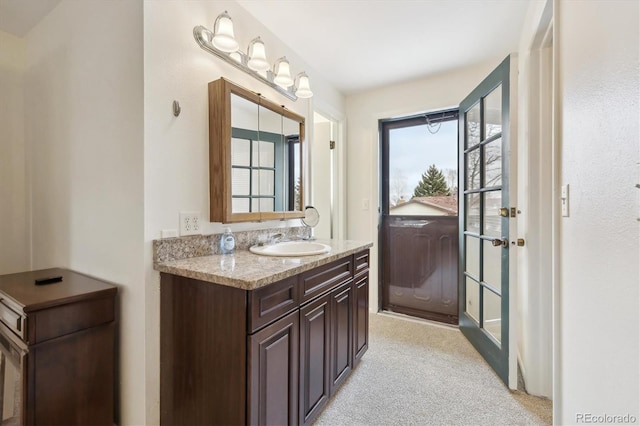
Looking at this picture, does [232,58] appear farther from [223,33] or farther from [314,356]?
[314,356]

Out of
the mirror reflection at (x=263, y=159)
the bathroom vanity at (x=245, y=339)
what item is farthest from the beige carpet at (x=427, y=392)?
the mirror reflection at (x=263, y=159)

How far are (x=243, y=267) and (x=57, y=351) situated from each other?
870mm

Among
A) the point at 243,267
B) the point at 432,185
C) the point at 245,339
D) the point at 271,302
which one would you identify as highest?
the point at 432,185

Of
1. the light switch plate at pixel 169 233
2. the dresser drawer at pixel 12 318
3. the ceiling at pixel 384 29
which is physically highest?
the ceiling at pixel 384 29

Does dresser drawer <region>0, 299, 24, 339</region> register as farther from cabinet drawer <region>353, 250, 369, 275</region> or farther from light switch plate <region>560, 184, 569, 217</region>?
light switch plate <region>560, 184, 569, 217</region>

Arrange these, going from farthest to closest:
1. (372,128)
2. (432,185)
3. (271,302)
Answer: (372,128)
(432,185)
(271,302)

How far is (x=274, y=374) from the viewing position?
1.17 meters

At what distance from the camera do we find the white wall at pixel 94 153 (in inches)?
51.6

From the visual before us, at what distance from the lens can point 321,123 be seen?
3.23m

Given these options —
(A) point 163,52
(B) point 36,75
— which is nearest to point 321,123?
(A) point 163,52

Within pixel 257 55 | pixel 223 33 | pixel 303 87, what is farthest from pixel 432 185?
pixel 223 33

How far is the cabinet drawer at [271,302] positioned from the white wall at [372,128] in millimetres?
1870

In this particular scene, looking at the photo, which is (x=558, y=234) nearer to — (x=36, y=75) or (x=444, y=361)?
(x=444, y=361)

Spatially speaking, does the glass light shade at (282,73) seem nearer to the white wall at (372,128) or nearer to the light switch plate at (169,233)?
the light switch plate at (169,233)
